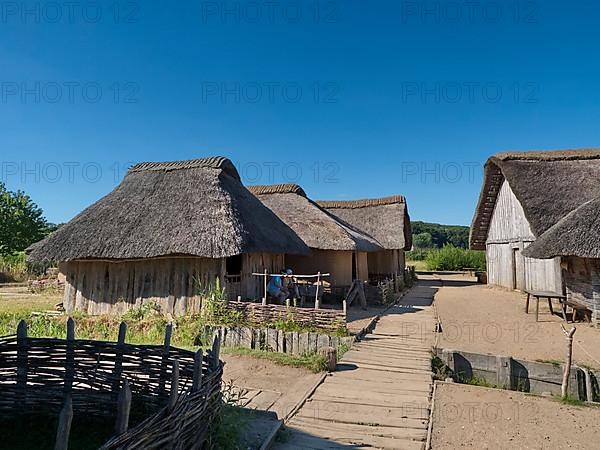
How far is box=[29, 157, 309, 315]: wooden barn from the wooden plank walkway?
14.4ft

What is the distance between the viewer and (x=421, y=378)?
257 inches

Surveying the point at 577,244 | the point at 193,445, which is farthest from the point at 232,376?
the point at 577,244

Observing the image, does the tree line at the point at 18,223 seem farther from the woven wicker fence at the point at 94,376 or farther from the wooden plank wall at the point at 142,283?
the woven wicker fence at the point at 94,376

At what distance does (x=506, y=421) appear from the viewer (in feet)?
17.2

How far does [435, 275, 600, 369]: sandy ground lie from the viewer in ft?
26.2

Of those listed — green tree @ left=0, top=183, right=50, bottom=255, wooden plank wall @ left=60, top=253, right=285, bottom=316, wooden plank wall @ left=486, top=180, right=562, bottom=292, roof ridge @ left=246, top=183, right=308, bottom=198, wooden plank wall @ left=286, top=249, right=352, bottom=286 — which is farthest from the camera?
green tree @ left=0, top=183, right=50, bottom=255

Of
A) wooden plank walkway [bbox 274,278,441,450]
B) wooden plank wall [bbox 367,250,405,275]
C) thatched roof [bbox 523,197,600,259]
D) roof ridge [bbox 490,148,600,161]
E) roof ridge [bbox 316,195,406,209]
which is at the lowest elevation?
wooden plank walkway [bbox 274,278,441,450]

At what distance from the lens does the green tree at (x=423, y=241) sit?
63156 mm

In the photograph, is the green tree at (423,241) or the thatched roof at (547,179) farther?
the green tree at (423,241)

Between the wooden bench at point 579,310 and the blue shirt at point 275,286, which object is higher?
the blue shirt at point 275,286

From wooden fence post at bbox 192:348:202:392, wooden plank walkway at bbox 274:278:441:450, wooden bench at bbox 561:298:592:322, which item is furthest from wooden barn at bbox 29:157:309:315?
wooden bench at bbox 561:298:592:322

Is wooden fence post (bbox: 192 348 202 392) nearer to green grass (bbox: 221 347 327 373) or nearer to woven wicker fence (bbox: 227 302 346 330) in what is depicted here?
green grass (bbox: 221 347 327 373)

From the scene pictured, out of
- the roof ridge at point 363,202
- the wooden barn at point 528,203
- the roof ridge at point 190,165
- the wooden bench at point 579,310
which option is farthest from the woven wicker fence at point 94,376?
the roof ridge at point 363,202

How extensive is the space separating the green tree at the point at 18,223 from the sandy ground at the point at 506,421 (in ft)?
112
